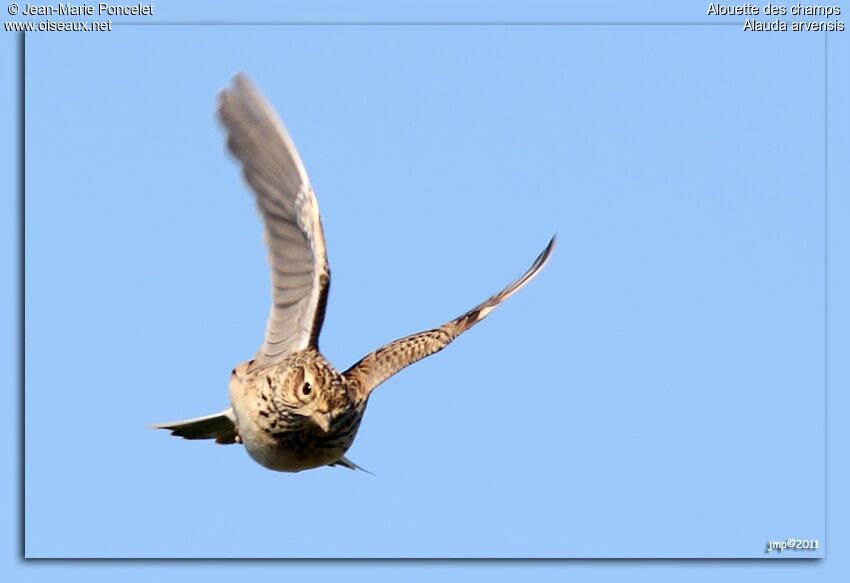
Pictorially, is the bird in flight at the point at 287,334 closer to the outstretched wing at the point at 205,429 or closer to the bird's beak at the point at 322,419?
the bird's beak at the point at 322,419

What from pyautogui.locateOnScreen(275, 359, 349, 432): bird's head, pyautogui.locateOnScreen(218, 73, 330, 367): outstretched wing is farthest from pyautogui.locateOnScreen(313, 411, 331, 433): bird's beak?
pyautogui.locateOnScreen(218, 73, 330, 367): outstretched wing

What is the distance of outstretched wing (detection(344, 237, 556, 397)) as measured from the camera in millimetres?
10984

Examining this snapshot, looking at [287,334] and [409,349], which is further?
[409,349]

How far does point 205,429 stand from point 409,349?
1427 millimetres

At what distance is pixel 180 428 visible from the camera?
11508mm

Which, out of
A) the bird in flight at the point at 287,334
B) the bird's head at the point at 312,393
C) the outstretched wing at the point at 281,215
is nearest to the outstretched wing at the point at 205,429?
the bird in flight at the point at 287,334

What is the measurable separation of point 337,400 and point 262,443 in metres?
0.61

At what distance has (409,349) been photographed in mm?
11375

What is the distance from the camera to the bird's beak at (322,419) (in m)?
10.2

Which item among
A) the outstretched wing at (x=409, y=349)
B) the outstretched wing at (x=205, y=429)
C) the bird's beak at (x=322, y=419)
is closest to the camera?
the bird's beak at (x=322, y=419)

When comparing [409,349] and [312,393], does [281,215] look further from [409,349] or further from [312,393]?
[409,349]

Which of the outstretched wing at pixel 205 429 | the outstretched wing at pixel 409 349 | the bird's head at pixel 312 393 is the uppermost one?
the outstretched wing at pixel 409 349

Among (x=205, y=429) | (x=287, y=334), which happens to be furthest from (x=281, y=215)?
(x=205, y=429)

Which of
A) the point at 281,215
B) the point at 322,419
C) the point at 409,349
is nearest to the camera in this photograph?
the point at 322,419
